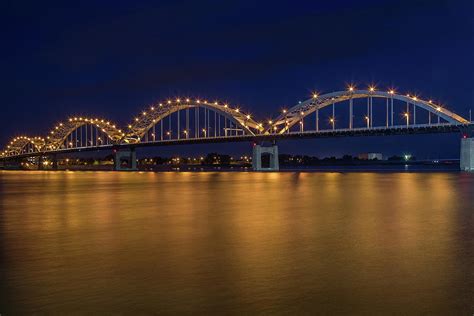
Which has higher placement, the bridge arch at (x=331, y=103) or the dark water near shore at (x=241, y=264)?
the bridge arch at (x=331, y=103)

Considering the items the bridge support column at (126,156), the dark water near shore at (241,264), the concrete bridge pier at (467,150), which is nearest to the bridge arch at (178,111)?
the bridge support column at (126,156)

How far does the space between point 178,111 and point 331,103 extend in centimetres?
3972

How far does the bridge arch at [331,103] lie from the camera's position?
86438 mm

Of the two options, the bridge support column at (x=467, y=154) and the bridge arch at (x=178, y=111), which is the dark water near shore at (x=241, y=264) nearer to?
the bridge support column at (x=467, y=154)

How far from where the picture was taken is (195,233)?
11484 millimetres

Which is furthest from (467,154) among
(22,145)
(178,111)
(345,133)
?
(22,145)

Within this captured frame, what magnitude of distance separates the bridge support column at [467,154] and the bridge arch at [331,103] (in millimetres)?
8177

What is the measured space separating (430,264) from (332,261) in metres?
1.46

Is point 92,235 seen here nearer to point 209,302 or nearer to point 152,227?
point 152,227

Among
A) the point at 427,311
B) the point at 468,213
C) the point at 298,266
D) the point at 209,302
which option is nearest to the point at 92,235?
the point at 298,266

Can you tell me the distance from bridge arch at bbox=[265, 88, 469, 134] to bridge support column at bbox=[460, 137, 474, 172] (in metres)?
8.18

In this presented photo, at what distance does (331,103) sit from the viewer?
10081cm

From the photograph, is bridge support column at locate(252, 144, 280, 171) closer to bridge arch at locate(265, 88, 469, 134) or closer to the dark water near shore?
bridge arch at locate(265, 88, 469, 134)

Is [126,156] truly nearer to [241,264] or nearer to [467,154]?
[467,154]
